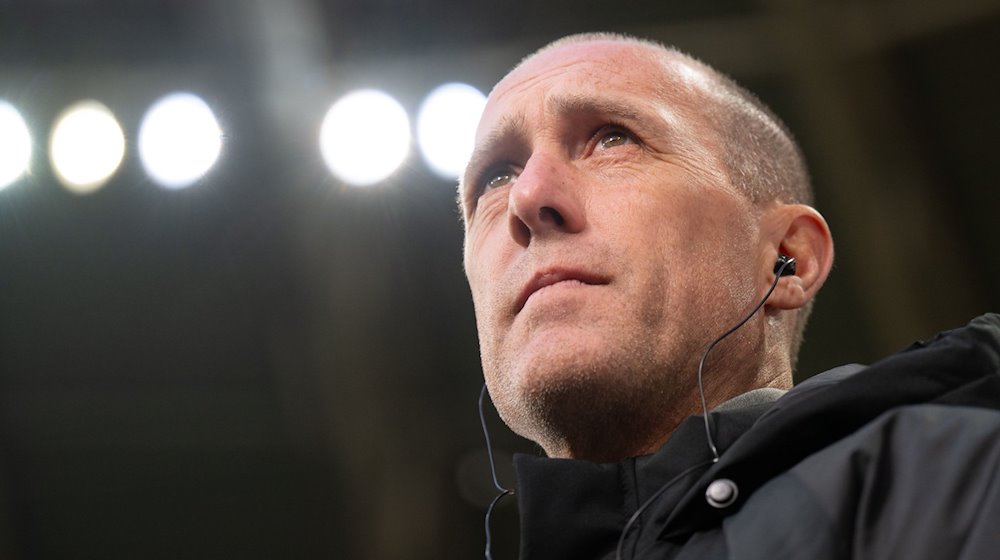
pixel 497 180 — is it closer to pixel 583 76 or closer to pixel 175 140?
pixel 583 76

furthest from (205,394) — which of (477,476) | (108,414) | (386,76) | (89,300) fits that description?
(386,76)

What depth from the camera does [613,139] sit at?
1952mm

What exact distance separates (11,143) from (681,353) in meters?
2.41

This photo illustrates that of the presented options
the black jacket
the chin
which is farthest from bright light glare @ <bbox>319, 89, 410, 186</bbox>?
the black jacket

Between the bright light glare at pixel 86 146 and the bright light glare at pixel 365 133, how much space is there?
0.68 metres

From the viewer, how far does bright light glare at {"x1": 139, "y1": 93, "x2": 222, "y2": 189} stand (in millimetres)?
3296

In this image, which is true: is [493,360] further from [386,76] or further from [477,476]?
[477,476]

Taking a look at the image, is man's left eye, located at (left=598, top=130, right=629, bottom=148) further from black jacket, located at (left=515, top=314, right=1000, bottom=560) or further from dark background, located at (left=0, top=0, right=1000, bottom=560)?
dark background, located at (left=0, top=0, right=1000, bottom=560)

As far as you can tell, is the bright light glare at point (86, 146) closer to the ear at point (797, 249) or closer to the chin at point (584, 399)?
the chin at point (584, 399)

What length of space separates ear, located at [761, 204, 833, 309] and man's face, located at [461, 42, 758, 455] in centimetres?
8

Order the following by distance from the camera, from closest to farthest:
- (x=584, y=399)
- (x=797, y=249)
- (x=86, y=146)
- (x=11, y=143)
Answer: (x=584, y=399) → (x=797, y=249) → (x=11, y=143) → (x=86, y=146)

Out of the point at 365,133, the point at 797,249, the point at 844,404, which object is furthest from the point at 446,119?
the point at 844,404

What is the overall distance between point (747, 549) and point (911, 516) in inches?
6.9

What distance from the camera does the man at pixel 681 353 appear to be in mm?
1120
